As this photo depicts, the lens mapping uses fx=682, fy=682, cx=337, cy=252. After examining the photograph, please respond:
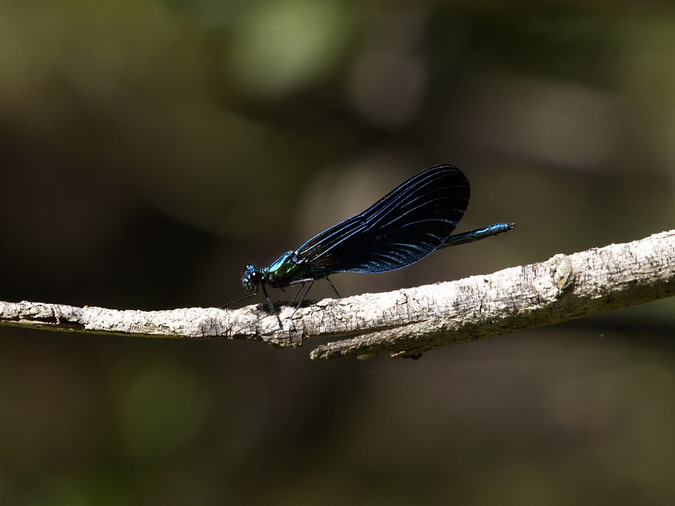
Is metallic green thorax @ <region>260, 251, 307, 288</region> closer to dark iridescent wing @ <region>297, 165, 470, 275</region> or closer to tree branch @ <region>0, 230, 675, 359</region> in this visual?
dark iridescent wing @ <region>297, 165, 470, 275</region>

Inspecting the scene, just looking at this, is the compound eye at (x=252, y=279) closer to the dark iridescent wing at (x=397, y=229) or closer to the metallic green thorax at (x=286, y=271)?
the metallic green thorax at (x=286, y=271)

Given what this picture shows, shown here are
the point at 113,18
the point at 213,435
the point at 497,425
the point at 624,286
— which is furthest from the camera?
the point at 497,425

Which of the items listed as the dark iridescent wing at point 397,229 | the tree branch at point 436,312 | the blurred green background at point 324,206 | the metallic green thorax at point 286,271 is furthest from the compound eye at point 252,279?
the blurred green background at point 324,206

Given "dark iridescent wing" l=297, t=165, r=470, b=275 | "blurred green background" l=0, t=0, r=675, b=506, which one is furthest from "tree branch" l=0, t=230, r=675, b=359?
"blurred green background" l=0, t=0, r=675, b=506

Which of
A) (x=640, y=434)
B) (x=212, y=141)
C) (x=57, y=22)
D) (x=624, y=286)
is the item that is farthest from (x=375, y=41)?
(x=624, y=286)

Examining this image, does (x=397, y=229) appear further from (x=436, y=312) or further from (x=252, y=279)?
(x=436, y=312)

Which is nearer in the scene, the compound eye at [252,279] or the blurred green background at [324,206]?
the compound eye at [252,279]

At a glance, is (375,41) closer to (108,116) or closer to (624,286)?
(108,116)
